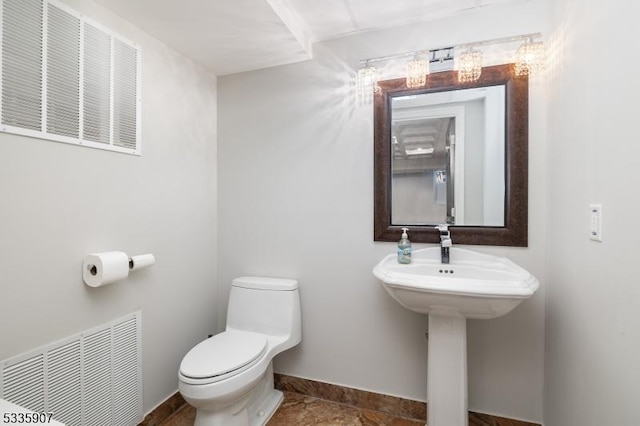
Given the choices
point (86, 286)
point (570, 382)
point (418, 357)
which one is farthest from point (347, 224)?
point (86, 286)

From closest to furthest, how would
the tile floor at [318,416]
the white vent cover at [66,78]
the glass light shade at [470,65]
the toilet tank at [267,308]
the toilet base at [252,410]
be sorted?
the white vent cover at [66,78] < the toilet base at [252,410] < the glass light shade at [470,65] < the tile floor at [318,416] < the toilet tank at [267,308]

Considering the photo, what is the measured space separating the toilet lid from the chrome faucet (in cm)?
105

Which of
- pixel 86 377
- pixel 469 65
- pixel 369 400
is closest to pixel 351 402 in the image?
pixel 369 400

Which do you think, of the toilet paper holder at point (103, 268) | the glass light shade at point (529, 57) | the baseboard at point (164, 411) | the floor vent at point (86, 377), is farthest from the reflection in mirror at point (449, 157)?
the baseboard at point (164, 411)

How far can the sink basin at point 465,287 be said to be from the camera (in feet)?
3.65

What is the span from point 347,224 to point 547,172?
3.43ft

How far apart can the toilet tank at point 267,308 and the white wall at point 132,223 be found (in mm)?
317

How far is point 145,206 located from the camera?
5.18ft

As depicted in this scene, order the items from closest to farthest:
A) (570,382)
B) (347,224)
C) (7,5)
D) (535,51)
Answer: (7,5) → (570,382) → (535,51) → (347,224)

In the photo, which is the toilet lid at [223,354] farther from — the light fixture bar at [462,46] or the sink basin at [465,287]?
the light fixture bar at [462,46]

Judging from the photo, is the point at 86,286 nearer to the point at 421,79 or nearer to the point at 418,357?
the point at 418,357

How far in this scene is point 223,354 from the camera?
1450 millimetres

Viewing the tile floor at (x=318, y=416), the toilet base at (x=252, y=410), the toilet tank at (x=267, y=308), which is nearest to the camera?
the toilet base at (x=252, y=410)

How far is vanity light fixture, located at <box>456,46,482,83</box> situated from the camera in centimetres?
Answer: 149
